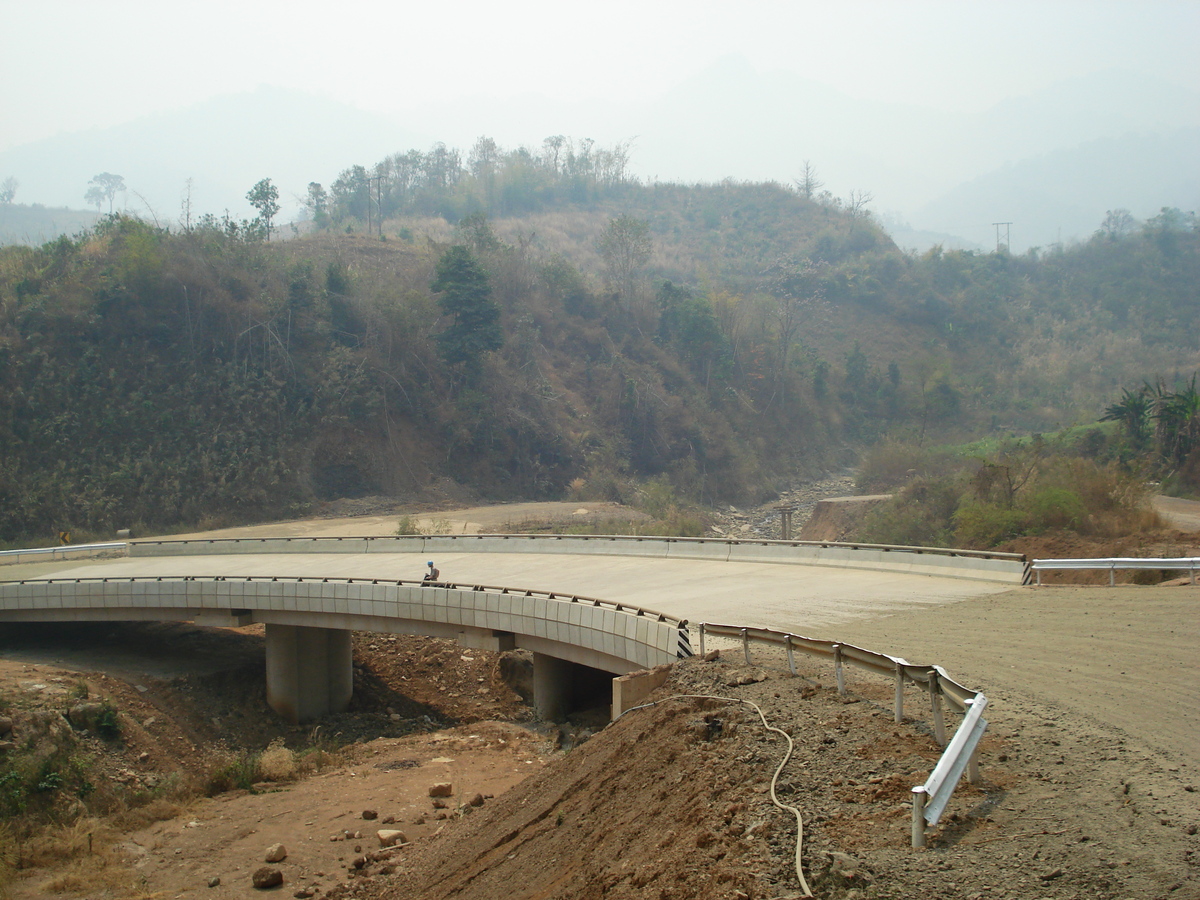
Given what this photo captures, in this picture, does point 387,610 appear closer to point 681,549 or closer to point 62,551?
point 681,549

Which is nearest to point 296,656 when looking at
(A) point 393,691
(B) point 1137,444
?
(A) point 393,691

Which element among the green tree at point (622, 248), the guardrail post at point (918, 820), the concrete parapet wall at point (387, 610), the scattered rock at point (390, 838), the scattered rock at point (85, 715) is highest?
the green tree at point (622, 248)

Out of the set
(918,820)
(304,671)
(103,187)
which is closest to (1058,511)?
(304,671)

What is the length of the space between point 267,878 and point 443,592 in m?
6.99

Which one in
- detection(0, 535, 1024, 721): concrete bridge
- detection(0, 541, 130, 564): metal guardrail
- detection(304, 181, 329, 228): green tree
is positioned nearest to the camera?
detection(0, 535, 1024, 721): concrete bridge

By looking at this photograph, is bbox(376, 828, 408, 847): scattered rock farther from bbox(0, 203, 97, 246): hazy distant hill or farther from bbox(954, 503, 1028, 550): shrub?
bbox(0, 203, 97, 246): hazy distant hill

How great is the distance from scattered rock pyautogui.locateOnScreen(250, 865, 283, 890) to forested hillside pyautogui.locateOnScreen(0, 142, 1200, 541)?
33943 mm

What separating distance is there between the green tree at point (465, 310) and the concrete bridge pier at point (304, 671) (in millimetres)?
34160

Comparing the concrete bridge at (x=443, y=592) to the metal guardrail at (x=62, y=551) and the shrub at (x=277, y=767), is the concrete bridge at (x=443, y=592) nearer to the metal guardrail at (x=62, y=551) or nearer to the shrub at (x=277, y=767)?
the metal guardrail at (x=62, y=551)

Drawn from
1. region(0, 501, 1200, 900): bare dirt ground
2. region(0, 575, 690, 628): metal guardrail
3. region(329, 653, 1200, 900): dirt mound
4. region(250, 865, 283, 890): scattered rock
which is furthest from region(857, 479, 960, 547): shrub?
region(250, 865, 283, 890): scattered rock

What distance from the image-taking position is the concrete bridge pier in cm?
2136

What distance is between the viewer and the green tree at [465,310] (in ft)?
176

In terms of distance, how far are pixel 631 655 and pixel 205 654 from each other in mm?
14830

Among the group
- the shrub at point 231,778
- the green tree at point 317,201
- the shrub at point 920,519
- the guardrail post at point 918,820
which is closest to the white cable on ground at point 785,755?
the guardrail post at point 918,820
